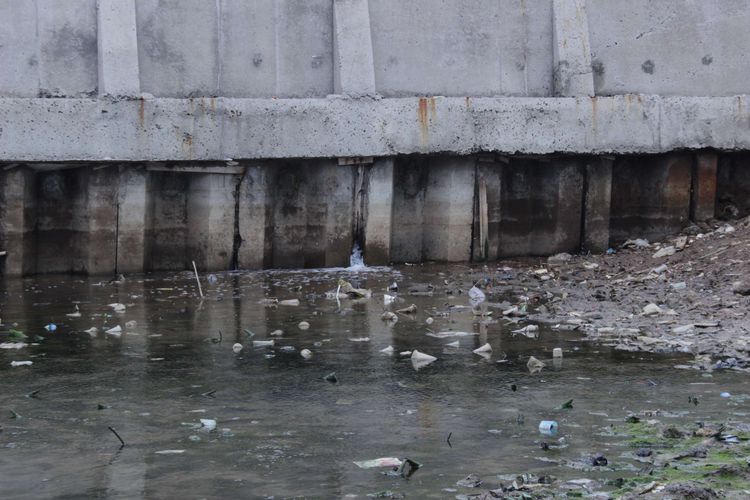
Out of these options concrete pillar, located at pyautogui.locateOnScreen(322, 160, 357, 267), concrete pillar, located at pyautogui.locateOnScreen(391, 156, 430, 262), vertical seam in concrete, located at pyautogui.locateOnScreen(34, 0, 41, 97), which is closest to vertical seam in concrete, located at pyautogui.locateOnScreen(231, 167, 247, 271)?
concrete pillar, located at pyautogui.locateOnScreen(322, 160, 357, 267)

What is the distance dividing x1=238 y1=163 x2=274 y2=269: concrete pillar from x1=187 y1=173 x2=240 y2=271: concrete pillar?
0.33ft

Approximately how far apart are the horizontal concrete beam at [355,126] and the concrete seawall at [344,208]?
234mm

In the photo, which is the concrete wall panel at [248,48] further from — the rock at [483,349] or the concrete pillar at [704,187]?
the rock at [483,349]

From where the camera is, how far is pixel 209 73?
36.8 ft

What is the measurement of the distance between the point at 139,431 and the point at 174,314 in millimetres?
3534

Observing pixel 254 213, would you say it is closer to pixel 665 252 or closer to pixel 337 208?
pixel 337 208

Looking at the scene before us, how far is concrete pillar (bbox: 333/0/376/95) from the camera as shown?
36.8ft

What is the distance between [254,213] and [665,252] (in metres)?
4.02

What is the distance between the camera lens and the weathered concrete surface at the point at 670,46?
40.6ft

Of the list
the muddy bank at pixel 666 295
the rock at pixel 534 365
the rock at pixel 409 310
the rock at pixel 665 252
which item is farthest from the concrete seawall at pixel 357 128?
the rock at pixel 534 365

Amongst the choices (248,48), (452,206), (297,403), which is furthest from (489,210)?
(297,403)

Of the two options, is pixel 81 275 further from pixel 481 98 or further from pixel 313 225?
pixel 481 98

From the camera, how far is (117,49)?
1057 centimetres

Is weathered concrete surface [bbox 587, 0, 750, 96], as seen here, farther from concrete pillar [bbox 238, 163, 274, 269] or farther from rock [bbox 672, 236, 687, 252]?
concrete pillar [bbox 238, 163, 274, 269]
